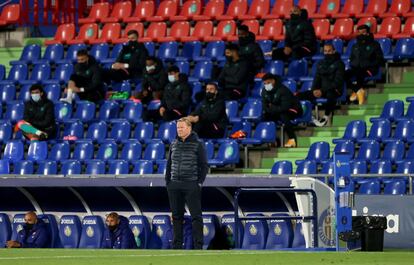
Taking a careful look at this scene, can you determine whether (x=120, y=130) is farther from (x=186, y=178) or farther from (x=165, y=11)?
(x=186, y=178)

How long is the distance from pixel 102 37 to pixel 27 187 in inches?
321

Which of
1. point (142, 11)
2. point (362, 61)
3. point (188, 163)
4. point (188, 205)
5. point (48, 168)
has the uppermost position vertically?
point (142, 11)

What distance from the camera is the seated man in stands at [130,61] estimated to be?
84.3 ft

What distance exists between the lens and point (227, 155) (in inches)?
867

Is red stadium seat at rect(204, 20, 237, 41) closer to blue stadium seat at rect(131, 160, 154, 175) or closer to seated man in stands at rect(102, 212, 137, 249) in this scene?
blue stadium seat at rect(131, 160, 154, 175)

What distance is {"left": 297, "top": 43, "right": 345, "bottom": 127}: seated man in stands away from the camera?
22984mm

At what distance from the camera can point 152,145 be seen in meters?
22.9

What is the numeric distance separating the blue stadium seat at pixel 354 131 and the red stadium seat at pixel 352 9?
4.31 metres

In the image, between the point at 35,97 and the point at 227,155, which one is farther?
the point at 35,97

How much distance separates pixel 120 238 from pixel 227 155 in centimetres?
339

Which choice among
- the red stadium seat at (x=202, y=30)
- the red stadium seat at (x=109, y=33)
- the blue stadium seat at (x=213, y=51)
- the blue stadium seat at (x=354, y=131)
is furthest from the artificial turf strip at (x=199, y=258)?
the red stadium seat at (x=109, y=33)

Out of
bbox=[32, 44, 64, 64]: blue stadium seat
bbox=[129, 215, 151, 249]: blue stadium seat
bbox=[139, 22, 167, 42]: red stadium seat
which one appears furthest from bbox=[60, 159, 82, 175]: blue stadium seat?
bbox=[139, 22, 167, 42]: red stadium seat

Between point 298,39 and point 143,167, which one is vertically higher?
point 298,39

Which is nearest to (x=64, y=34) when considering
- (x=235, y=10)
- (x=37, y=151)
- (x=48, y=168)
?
(x=235, y=10)
